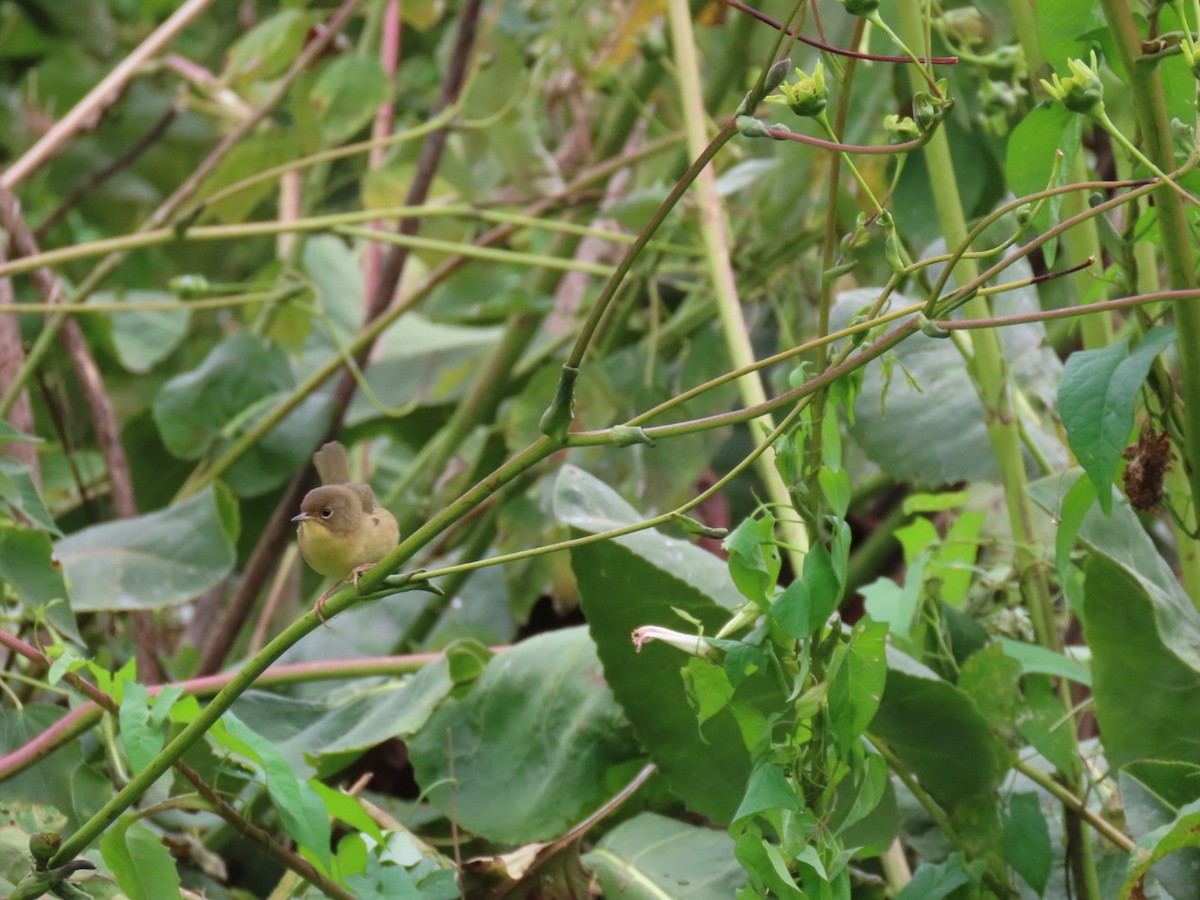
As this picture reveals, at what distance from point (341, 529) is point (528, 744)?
0.25 metres

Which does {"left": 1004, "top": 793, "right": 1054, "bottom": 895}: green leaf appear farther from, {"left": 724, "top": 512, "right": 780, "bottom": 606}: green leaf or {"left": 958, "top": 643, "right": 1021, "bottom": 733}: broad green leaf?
{"left": 724, "top": 512, "right": 780, "bottom": 606}: green leaf

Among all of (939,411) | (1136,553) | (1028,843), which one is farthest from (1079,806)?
(939,411)

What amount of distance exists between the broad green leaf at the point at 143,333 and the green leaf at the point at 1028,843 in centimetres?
131

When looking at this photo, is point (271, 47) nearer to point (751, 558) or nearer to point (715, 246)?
point (715, 246)

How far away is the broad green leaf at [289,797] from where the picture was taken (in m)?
0.71

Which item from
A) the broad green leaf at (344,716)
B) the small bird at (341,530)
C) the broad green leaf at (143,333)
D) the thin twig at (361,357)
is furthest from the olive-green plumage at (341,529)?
the broad green leaf at (143,333)

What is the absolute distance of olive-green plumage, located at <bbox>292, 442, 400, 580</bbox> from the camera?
1075 millimetres

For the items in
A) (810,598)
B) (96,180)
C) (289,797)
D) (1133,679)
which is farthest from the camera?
(96,180)

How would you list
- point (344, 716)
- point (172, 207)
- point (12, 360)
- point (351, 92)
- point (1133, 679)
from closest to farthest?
point (1133, 679) → point (344, 716) → point (12, 360) → point (172, 207) → point (351, 92)

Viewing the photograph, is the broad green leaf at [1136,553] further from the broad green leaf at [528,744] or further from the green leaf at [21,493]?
the green leaf at [21,493]

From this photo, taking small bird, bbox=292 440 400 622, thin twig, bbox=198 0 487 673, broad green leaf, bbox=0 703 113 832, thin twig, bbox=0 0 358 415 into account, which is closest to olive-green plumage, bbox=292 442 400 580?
small bird, bbox=292 440 400 622

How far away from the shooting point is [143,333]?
1841mm

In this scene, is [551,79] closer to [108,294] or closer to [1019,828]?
[108,294]

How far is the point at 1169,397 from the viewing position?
75cm
